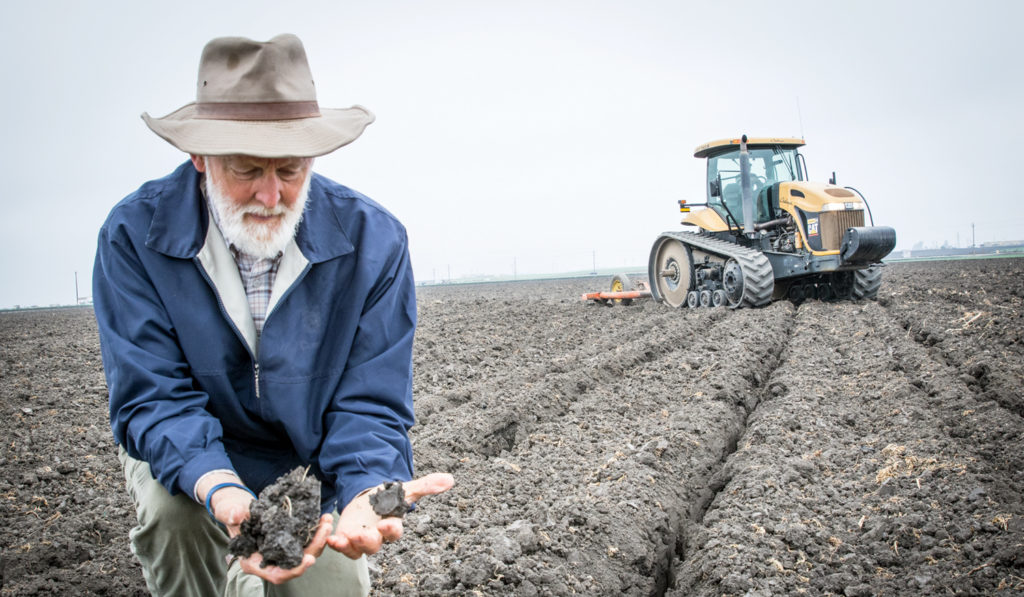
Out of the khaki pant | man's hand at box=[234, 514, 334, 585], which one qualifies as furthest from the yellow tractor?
man's hand at box=[234, 514, 334, 585]

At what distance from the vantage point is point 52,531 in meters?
4.14

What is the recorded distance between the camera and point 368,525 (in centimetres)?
205

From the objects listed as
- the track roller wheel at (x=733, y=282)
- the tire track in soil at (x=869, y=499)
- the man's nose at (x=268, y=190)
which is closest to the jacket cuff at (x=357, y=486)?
the man's nose at (x=268, y=190)

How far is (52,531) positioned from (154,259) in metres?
2.73

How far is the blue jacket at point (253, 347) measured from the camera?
2262 mm

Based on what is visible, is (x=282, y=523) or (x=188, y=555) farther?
(x=188, y=555)

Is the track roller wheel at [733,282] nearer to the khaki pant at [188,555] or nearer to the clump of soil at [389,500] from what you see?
the khaki pant at [188,555]

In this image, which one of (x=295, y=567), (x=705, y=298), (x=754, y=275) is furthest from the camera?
(x=705, y=298)

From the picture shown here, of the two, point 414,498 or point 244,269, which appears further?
point 244,269

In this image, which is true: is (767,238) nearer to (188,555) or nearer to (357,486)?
(357,486)

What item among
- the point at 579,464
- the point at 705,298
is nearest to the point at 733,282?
the point at 705,298

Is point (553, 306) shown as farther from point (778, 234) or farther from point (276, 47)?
point (276, 47)

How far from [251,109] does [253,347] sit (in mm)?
767

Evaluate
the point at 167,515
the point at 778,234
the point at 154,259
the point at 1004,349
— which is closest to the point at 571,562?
the point at 167,515
